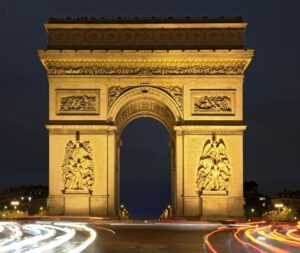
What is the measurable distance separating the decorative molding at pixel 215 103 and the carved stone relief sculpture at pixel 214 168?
169cm

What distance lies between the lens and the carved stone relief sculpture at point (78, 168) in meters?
41.1

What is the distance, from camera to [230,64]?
41781 mm

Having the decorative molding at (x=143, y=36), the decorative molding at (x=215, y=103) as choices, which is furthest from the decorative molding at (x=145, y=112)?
the decorative molding at (x=143, y=36)

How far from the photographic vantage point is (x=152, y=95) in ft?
138

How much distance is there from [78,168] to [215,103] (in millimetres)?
8563

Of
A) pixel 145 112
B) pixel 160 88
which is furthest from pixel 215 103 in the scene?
pixel 145 112

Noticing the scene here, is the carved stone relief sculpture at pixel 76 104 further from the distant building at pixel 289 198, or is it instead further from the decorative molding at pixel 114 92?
the distant building at pixel 289 198

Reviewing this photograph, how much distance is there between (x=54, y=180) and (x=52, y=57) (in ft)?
22.8

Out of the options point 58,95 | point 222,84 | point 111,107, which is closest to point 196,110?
point 222,84

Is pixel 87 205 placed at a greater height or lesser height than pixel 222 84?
lesser

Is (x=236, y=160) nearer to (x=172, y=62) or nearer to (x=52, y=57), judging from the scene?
(x=172, y=62)

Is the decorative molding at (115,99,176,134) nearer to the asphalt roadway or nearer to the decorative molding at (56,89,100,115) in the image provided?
the decorative molding at (56,89,100,115)

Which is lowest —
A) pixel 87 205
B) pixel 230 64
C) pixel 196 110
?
pixel 87 205

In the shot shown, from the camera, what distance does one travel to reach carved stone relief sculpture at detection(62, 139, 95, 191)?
41062 mm
